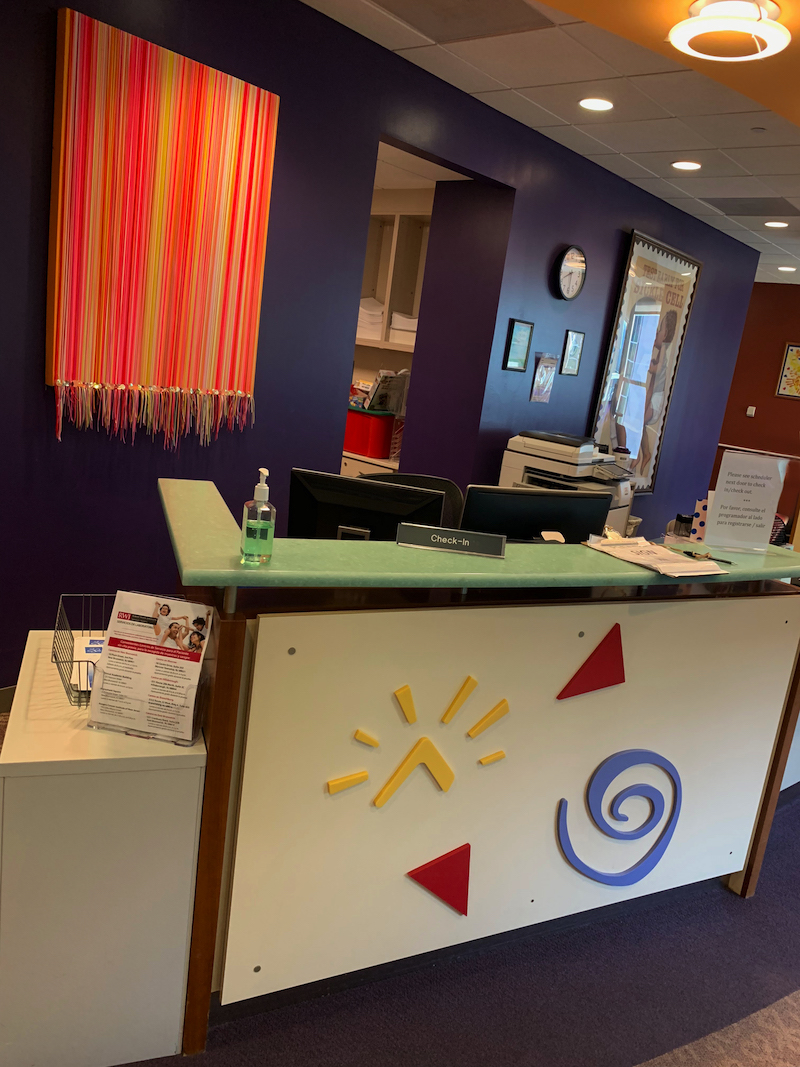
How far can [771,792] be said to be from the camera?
243cm

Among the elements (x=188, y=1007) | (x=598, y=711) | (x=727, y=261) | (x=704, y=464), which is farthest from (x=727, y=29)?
(x=704, y=464)

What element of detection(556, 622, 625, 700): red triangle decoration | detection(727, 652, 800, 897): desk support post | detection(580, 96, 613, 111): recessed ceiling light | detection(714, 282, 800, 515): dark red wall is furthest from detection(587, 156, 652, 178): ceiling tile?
detection(714, 282, 800, 515): dark red wall

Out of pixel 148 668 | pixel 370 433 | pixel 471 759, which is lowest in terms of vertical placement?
pixel 471 759

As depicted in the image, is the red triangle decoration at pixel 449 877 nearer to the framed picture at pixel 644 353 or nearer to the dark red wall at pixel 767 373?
the framed picture at pixel 644 353

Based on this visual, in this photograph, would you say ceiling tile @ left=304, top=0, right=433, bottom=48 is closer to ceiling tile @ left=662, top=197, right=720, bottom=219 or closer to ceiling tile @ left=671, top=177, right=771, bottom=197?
ceiling tile @ left=671, top=177, right=771, bottom=197

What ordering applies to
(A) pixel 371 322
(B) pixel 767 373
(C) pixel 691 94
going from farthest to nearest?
(B) pixel 767 373
(A) pixel 371 322
(C) pixel 691 94

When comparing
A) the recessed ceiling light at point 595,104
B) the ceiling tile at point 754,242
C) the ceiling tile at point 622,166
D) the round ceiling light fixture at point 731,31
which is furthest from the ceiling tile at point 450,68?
the ceiling tile at point 754,242

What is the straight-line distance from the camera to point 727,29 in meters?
2.22

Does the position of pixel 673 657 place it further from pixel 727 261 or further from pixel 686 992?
pixel 727 261

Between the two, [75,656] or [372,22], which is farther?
[372,22]

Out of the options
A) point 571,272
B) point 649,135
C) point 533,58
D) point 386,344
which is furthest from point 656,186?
point 533,58

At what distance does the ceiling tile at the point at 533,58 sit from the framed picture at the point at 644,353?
194 cm

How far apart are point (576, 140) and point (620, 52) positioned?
1298 mm

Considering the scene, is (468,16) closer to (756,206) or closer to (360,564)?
(360,564)
